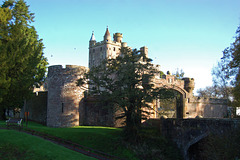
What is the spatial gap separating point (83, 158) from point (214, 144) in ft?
30.9

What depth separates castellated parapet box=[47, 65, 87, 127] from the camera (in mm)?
23609

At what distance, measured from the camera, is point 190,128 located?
2009cm

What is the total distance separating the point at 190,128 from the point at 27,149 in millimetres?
13606

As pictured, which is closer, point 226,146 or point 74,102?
point 226,146

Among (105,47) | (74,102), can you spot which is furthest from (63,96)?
(105,47)

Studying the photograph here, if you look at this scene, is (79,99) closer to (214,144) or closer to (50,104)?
(50,104)

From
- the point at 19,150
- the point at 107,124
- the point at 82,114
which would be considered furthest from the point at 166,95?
the point at 19,150

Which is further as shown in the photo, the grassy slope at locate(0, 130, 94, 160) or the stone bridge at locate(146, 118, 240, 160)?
the stone bridge at locate(146, 118, 240, 160)

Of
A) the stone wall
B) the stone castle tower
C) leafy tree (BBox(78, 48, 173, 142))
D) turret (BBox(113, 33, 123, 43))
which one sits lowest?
the stone wall

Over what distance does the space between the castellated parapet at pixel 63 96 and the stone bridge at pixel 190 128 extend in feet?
30.8

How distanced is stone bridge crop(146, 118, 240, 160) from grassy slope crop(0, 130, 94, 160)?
32.2 ft

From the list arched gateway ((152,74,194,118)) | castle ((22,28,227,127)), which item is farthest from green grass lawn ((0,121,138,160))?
arched gateway ((152,74,194,118))

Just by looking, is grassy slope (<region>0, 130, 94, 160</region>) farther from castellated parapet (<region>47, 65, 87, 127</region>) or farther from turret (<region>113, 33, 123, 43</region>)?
turret (<region>113, 33, 123, 43</region>)

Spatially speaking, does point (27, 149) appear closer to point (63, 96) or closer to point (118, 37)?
point (63, 96)
